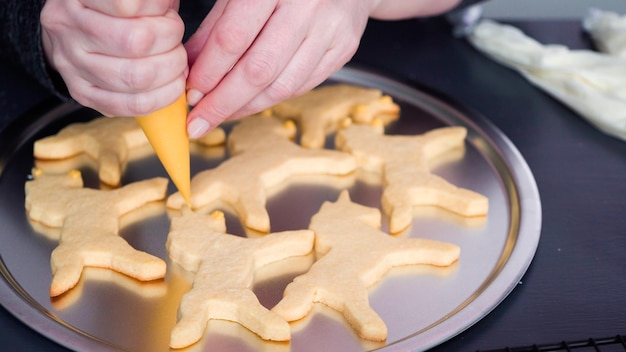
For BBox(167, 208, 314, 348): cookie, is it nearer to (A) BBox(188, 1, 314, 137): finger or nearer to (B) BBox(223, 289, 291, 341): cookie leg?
(B) BBox(223, 289, 291, 341): cookie leg

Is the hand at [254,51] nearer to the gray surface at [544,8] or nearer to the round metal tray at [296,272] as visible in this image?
→ the round metal tray at [296,272]

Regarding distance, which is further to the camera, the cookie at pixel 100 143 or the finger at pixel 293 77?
the cookie at pixel 100 143

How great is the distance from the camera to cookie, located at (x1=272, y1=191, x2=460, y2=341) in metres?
0.84

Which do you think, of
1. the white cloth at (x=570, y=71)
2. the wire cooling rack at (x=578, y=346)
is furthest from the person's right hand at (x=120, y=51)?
the white cloth at (x=570, y=71)

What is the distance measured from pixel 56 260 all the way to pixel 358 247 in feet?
1.14

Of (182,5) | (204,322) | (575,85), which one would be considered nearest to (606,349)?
(204,322)

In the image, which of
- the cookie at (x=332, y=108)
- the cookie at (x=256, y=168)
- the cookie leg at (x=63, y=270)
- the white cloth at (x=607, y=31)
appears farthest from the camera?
the white cloth at (x=607, y=31)

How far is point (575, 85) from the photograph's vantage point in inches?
49.1

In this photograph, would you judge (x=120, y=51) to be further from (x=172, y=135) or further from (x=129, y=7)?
(x=172, y=135)

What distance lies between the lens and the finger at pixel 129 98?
85 cm

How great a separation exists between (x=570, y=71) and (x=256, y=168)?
554 millimetres

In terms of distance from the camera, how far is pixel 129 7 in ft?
2.51

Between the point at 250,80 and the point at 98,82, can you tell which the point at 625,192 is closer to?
the point at 250,80

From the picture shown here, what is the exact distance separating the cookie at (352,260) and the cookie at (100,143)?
11.6 inches
